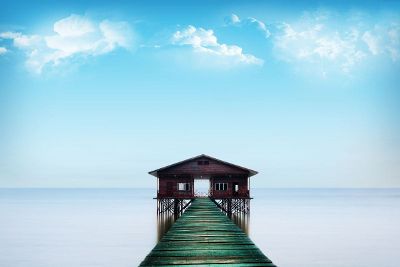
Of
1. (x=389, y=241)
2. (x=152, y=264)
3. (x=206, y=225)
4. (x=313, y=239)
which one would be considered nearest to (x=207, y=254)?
(x=152, y=264)

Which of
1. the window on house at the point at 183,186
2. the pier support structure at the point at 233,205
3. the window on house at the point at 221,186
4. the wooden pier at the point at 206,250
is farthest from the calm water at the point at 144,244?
the wooden pier at the point at 206,250

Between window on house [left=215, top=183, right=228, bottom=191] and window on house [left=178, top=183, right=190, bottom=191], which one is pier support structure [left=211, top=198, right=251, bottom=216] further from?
window on house [left=178, top=183, right=190, bottom=191]

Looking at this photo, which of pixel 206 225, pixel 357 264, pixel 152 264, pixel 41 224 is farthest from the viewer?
pixel 41 224

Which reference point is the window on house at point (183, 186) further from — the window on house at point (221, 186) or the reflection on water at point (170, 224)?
the reflection on water at point (170, 224)

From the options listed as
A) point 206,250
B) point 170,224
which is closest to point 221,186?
point 170,224

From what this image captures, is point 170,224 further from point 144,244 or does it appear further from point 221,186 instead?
point 144,244

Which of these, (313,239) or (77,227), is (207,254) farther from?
(77,227)

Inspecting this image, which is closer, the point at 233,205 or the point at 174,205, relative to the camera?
the point at 174,205

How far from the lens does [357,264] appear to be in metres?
30.3

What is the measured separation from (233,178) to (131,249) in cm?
1562

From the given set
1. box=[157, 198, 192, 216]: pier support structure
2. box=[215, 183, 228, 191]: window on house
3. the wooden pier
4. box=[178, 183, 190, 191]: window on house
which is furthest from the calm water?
the wooden pier

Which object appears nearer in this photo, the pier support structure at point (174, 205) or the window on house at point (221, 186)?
the window on house at point (221, 186)

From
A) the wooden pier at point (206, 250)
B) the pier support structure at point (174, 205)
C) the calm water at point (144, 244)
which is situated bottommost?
the calm water at point (144, 244)

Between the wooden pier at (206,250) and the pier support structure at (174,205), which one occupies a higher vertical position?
the wooden pier at (206,250)
